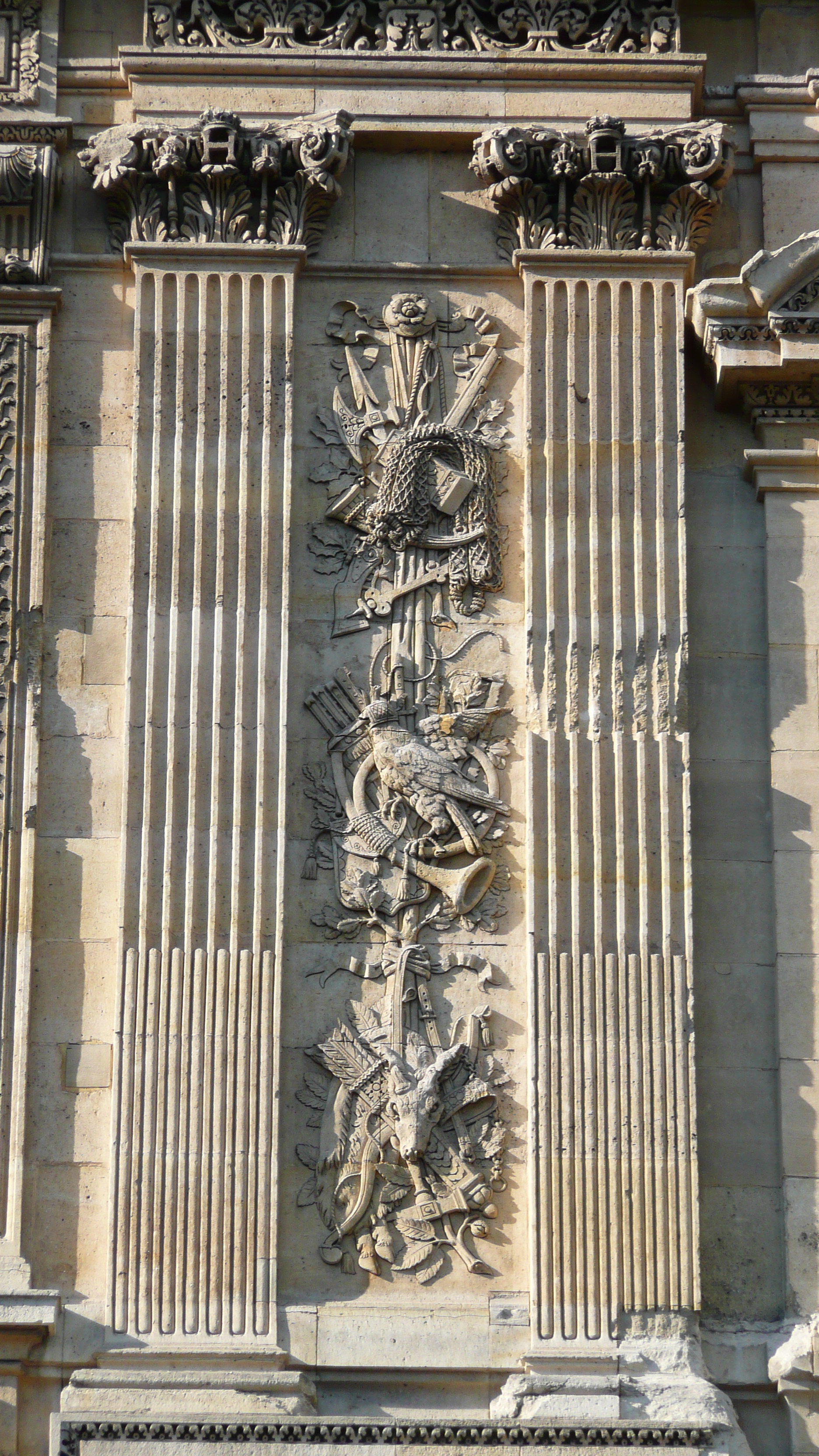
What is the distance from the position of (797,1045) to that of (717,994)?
22.1 inches

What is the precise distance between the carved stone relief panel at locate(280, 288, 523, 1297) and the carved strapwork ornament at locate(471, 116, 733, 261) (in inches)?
29.2

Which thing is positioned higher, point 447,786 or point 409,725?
point 409,725

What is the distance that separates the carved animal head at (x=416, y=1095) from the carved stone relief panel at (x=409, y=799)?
11mm

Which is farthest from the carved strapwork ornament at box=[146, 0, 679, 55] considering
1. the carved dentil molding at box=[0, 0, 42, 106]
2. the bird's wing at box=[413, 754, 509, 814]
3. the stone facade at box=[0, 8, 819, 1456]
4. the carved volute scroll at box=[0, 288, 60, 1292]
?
the bird's wing at box=[413, 754, 509, 814]

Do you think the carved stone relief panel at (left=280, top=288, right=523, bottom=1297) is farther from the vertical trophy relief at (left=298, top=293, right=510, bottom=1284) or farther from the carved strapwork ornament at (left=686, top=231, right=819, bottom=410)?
the carved strapwork ornament at (left=686, top=231, right=819, bottom=410)

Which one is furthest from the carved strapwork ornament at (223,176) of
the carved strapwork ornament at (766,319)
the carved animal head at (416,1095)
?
the carved animal head at (416,1095)

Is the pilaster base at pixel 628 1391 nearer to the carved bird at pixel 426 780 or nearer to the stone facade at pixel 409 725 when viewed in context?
the stone facade at pixel 409 725

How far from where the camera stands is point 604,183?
589 inches

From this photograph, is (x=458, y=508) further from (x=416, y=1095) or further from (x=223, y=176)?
(x=416, y=1095)

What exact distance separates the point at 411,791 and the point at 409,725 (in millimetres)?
445

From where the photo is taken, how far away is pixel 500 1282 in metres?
13.6

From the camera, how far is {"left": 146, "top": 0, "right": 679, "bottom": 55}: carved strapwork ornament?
50.5 ft

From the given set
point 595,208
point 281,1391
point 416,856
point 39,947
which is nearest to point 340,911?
point 416,856

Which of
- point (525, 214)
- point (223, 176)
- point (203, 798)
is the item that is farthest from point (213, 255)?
point (203, 798)
